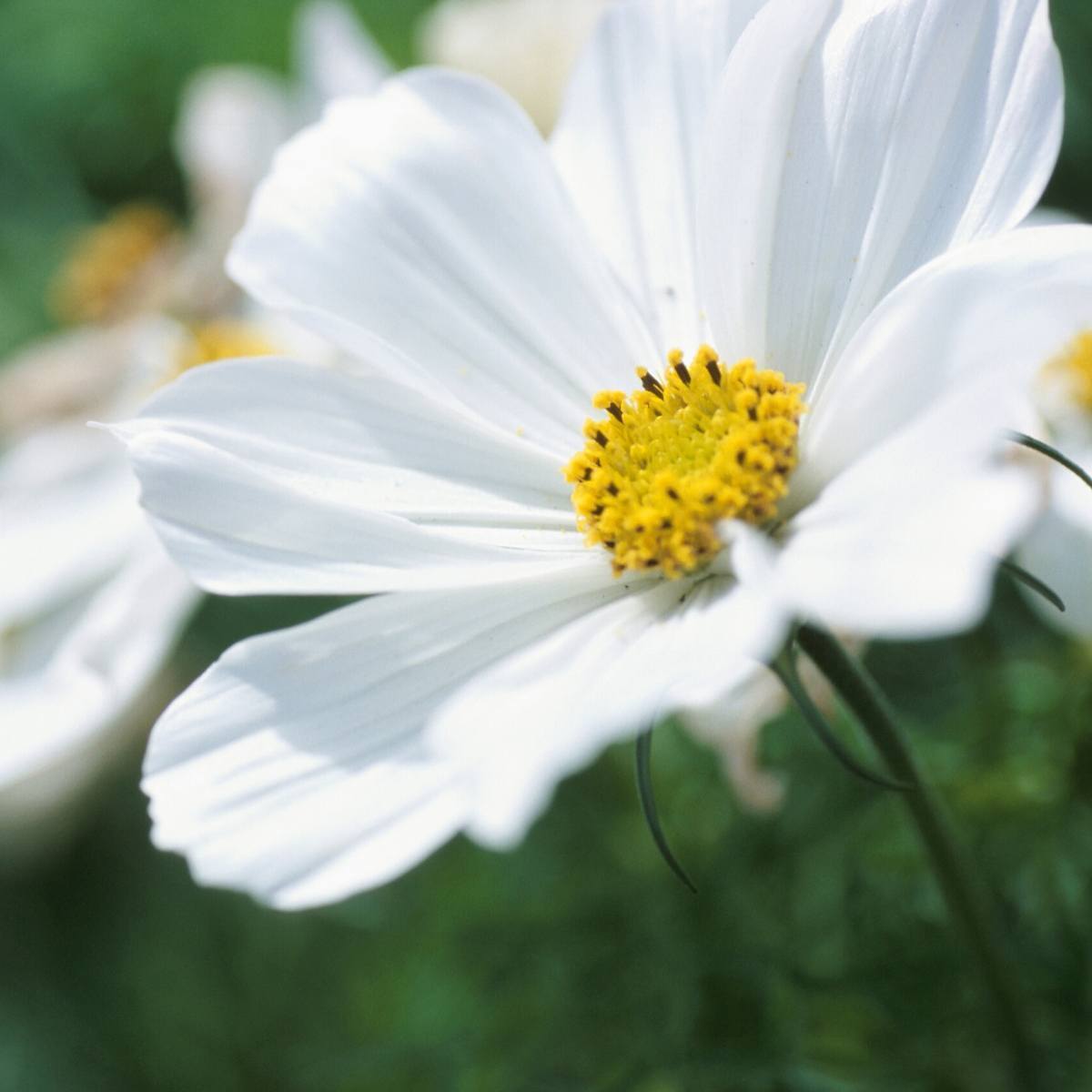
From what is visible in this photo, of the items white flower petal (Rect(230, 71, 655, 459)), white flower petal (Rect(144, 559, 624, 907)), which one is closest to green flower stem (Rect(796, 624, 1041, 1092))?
white flower petal (Rect(144, 559, 624, 907))

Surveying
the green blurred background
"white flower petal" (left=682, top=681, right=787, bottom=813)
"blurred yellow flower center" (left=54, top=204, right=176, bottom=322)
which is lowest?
the green blurred background

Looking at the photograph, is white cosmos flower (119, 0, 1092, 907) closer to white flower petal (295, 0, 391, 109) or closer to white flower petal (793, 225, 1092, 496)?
white flower petal (793, 225, 1092, 496)

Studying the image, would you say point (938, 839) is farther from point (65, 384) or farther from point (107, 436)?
point (65, 384)

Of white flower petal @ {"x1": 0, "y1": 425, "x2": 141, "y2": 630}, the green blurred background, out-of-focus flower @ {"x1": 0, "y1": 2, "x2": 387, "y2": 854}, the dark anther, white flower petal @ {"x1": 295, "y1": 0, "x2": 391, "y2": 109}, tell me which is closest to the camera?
the dark anther

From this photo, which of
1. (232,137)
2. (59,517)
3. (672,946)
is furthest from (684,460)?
(232,137)

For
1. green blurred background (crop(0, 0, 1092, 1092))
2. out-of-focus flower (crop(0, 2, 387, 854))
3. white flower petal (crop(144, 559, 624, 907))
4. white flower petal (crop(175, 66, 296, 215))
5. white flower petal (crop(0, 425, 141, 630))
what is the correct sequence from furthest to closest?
white flower petal (crop(175, 66, 296, 215)), white flower petal (crop(0, 425, 141, 630)), out-of-focus flower (crop(0, 2, 387, 854)), green blurred background (crop(0, 0, 1092, 1092)), white flower petal (crop(144, 559, 624, 907))

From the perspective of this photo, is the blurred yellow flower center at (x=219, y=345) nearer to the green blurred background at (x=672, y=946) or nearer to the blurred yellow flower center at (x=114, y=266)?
the blurred yellow flower center at (x=114, y=266)

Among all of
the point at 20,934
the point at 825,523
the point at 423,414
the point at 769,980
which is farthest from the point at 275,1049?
the point at 825,523

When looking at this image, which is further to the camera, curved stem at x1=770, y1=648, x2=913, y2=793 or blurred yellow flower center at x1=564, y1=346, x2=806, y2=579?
blurred yellow flower center at x1=564, y1=346, x2=806, y2=579
